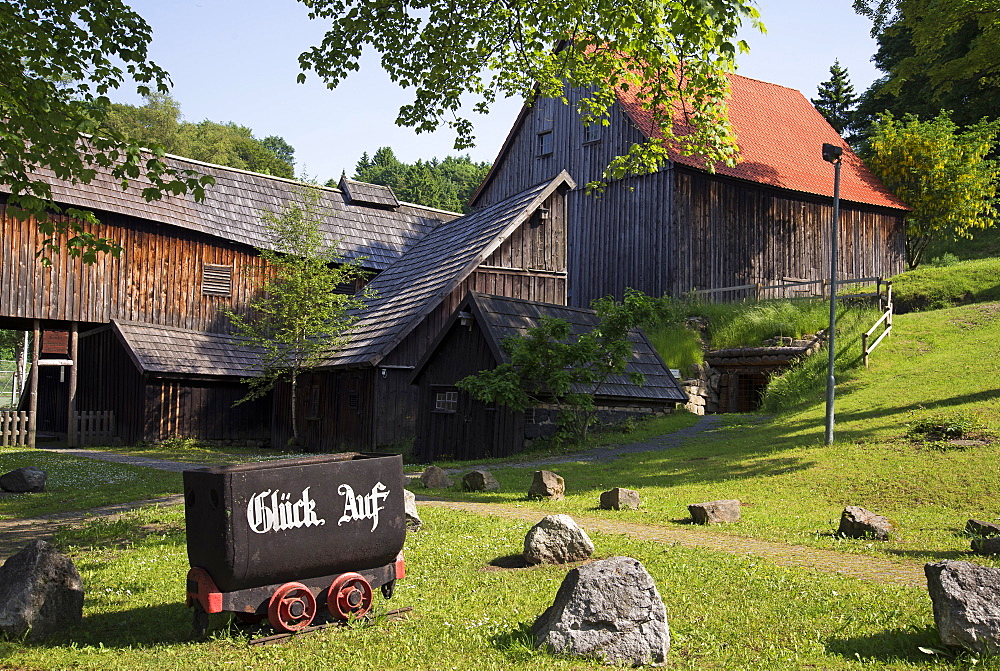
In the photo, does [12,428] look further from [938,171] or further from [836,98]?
[836,98]

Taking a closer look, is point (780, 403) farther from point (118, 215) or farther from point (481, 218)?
point (118, 215)

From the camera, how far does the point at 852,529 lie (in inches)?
444

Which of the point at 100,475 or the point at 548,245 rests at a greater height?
the point at 548,245

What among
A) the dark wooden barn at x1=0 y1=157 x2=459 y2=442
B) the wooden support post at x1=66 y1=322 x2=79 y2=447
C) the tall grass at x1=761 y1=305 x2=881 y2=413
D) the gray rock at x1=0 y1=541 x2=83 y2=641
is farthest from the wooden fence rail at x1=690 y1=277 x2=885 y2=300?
the gray rock at x1=0 y1=541 x2=83 y2=641

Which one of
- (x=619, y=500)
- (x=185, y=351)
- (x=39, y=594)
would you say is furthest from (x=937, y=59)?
(x=39, y=594)

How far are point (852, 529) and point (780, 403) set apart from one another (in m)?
15.1

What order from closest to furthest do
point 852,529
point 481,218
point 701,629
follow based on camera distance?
point 701,629 < point 852,529 < point 481,218

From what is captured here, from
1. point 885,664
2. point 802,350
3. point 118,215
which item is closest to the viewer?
point 885,664

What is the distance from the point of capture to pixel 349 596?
734 centimetres

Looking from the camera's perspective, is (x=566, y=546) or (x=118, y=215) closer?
(x=566, y=546)

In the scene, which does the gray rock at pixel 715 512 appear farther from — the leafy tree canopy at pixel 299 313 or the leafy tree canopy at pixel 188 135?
the leafy tree canopy at pixel 188 135

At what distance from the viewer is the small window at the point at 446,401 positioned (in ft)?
79.6

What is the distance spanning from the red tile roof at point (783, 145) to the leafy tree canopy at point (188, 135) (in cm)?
4060

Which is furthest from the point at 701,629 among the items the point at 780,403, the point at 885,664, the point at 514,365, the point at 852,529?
the point at 780,403
